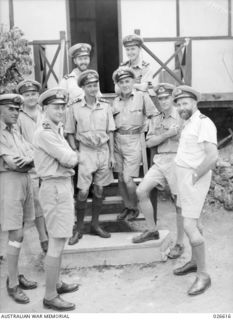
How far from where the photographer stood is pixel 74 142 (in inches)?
188

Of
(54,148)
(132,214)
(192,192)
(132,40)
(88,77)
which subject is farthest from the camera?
(132,214)

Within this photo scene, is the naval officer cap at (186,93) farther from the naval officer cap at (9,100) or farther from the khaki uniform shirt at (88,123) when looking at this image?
the naval officer cap at (9,100)

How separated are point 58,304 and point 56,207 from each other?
886 millimetres

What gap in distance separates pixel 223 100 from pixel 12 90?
3.99 meters

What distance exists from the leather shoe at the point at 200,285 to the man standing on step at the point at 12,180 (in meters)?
1.57

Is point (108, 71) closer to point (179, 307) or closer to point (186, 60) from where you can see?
point (186, 60)

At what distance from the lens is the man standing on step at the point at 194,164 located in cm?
387

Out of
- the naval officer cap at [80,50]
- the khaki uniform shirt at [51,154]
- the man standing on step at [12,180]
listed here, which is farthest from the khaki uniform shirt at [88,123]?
the khaki uniform shirt at [51,154]

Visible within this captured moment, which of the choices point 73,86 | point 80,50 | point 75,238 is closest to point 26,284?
point 75,238

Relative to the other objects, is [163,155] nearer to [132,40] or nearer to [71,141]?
[71,141]

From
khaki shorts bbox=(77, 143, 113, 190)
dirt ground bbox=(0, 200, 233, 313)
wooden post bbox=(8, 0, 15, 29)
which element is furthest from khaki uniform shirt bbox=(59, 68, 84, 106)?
wooden post bbox=(8, 0, 15, 29)

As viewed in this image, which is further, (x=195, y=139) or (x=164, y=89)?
(x=164, y=89)

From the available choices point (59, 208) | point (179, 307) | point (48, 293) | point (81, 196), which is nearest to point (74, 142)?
point (81, 196)

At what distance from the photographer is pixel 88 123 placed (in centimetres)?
467
